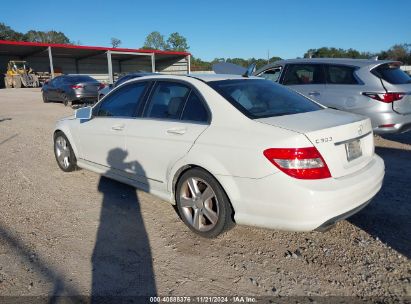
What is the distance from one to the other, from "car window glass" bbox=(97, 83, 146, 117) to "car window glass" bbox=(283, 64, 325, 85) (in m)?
4.04

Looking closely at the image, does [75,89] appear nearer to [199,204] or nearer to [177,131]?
[177,131]

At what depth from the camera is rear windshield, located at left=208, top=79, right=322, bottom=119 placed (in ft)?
11.4

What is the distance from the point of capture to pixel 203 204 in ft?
11.6

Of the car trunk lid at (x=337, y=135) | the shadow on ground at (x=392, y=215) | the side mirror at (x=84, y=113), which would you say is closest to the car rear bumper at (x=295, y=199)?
the car trunk lid at (x=337, y=135)

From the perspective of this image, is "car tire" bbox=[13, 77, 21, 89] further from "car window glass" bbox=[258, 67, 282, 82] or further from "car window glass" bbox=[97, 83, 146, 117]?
"car window glass" bbox=[97, 83, 146, 117]

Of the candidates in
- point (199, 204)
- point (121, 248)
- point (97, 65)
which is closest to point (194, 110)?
point (199, 204)

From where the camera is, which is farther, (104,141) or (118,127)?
(104,141)

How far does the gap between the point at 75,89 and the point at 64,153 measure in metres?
11.3

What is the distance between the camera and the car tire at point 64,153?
225 inches

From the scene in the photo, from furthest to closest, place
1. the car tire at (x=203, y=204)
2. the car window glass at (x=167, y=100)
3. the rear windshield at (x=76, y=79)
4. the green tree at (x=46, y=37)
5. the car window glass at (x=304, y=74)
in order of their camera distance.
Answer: the green tree at (x=46, y=37) → the rear windshield at (x=76, y=79) → the car window glass at (x=304, y=74) → the car window glass at (x=167, y=100) → the car tire at (x=203, y=204)

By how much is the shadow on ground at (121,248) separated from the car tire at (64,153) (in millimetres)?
1073

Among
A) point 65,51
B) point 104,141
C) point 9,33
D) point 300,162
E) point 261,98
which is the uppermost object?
point 9,33

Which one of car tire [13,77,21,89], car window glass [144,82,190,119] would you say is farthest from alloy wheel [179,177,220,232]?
car tire [13,77,21,89]

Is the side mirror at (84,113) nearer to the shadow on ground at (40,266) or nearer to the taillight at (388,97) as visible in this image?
the shadow on ground at (40,266)
